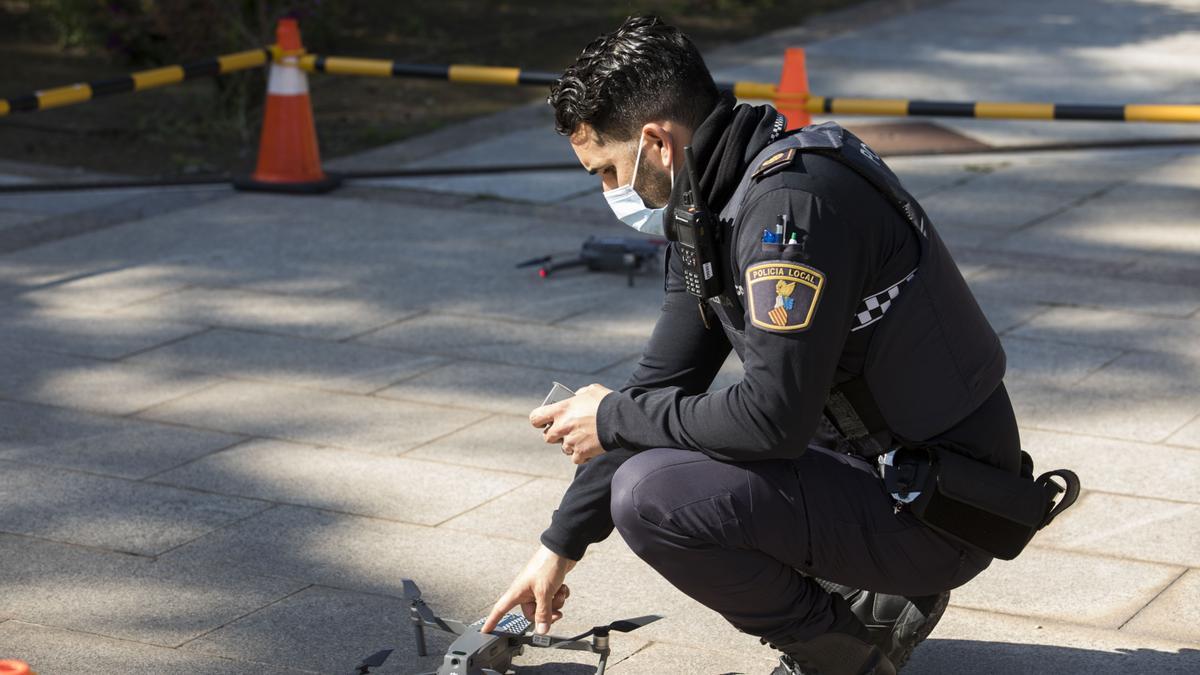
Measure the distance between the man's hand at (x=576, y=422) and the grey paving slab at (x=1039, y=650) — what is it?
899 millimetres

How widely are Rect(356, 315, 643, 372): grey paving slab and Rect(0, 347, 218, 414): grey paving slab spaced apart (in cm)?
72

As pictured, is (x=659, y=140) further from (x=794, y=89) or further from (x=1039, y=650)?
(x=794, y=89)

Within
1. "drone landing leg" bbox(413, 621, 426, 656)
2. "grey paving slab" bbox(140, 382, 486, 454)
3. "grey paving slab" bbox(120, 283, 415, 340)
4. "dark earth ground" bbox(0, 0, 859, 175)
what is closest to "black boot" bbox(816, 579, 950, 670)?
"drone landing leg" bbox(413, 621, 426, 656)

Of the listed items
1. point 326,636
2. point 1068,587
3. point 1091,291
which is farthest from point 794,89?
point 326,636

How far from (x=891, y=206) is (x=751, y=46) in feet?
31.9

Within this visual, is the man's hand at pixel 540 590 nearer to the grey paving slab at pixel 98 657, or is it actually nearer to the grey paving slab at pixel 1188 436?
the grey paving slab at pixel 98 657

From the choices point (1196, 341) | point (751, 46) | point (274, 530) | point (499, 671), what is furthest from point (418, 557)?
point (751, 46)

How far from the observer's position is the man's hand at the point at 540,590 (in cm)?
305

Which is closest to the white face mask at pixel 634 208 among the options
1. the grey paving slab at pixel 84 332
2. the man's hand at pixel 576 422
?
the man's hand at pixel 576 422

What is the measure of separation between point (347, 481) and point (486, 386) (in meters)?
0.87

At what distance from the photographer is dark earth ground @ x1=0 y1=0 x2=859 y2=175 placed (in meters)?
9.72

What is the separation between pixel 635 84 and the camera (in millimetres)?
2752

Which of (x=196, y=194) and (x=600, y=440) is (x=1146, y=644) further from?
(x=196, y=194)

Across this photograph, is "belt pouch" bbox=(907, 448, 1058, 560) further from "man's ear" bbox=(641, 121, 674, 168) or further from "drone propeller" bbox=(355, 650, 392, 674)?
"drone propeller" bbox=(355, 650, 392, 674)
